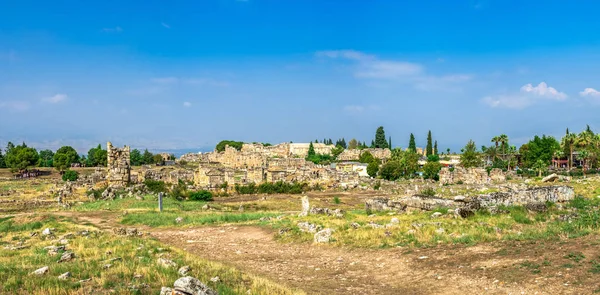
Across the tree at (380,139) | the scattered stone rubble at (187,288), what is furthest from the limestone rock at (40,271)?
the tree at (380,139)

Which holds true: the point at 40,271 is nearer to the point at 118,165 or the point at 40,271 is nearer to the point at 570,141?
the point at 118,165

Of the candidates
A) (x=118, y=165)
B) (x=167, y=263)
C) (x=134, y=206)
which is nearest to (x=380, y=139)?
(x=118, y=165)

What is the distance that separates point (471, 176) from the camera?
214 feet

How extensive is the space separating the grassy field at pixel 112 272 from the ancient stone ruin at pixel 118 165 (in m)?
28.9

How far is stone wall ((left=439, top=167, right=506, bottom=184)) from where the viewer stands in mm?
62500

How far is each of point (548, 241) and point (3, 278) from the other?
1333 centimetres

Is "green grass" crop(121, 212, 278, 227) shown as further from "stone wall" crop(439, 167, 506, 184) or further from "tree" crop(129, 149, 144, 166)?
"tree" crop(129, 149, 144, 166)

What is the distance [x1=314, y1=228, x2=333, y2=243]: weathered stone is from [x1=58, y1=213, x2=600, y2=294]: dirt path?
0.42 meters

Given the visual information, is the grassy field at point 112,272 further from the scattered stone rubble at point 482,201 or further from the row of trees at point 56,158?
the row of trees at point 56,158

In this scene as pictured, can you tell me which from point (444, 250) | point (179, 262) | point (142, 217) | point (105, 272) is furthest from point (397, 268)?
point (142, 217)

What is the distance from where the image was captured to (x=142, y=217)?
78.2ft

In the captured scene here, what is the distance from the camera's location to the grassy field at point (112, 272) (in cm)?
783

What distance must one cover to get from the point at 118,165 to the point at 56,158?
188 ft

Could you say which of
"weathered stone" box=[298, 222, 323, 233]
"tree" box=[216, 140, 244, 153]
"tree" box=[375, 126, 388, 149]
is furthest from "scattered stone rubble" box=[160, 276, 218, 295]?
"tree" box=[216, 140, 244, 153]
